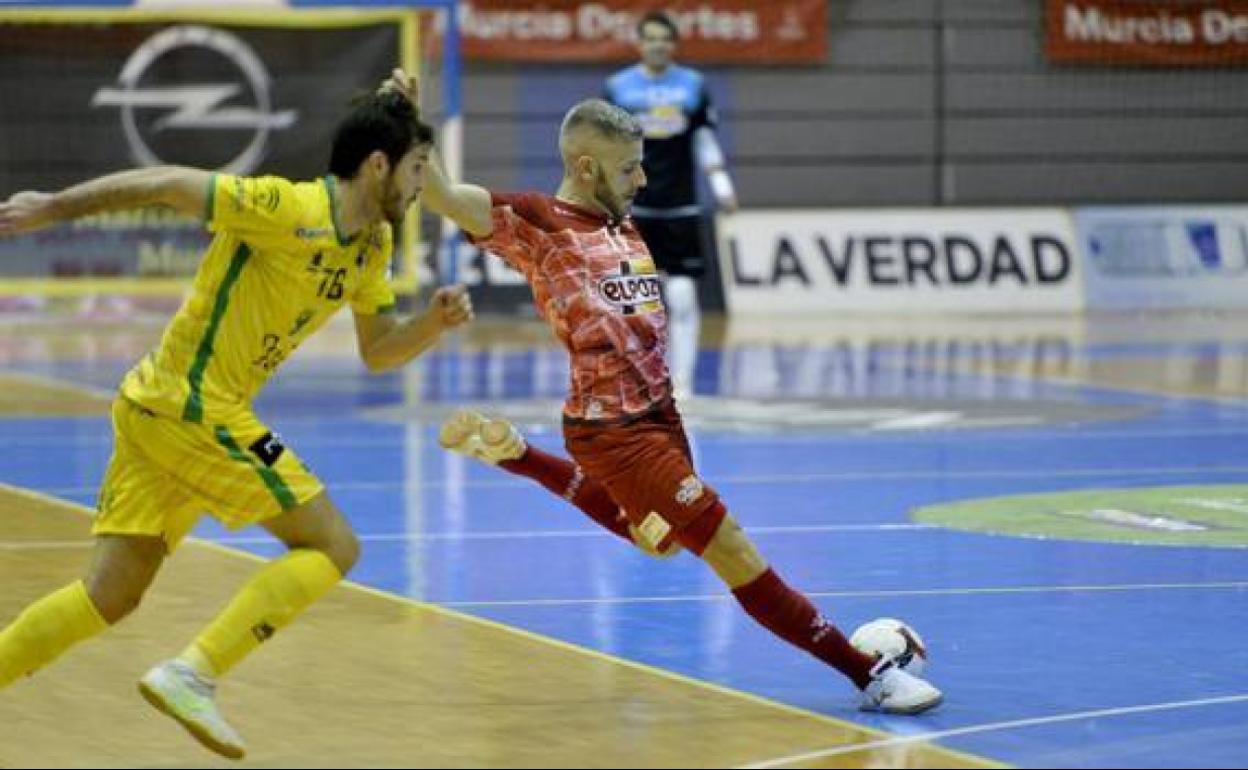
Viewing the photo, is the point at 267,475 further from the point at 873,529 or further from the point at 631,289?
the point at 873,529

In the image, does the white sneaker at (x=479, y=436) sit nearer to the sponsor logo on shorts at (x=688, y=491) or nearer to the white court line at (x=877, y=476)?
the sponsor logo on shorts at (x=688, y=491)

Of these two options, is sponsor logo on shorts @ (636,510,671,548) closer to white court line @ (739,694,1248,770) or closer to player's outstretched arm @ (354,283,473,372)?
player's outstretched arm @ (354,283,473,372)

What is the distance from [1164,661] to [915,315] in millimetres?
20011

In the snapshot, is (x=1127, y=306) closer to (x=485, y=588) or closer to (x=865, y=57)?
(x=865, y=57)

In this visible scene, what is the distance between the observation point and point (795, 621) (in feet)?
25.1

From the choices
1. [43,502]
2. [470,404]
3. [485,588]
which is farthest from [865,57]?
[485,588]

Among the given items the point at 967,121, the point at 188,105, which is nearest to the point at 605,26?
the point at 967,121

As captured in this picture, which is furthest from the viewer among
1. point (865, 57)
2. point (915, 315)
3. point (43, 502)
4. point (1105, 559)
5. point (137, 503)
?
point (865, 57)

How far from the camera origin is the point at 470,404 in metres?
17.7

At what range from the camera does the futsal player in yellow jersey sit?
6.71m

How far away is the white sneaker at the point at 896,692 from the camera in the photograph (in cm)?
742

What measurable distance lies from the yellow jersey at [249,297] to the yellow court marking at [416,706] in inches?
36.6

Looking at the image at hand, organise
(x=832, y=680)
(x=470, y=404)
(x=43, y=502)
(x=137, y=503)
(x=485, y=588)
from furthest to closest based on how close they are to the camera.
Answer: (x=470, y=404) → (x=43, y=502) → (x=485, y=588) → (x=832, y=680) → (x=137, y=503)

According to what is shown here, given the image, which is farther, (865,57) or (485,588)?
(865,57)
